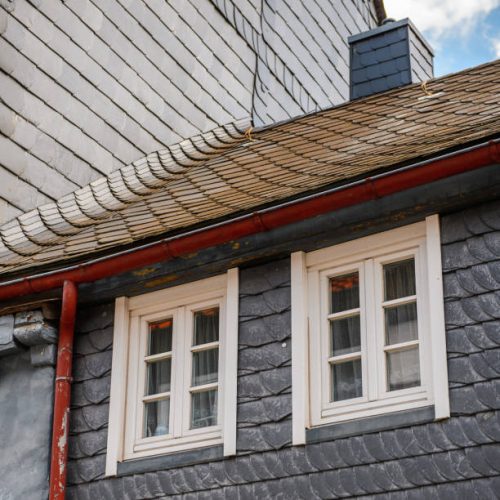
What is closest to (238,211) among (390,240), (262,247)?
(262,247)

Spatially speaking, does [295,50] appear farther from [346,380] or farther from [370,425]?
[370,425]

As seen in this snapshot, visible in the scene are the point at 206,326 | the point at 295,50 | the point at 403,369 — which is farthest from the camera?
the point at 295,50

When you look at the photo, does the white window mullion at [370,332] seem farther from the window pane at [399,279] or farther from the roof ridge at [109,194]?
the roof ridge at [109,194]

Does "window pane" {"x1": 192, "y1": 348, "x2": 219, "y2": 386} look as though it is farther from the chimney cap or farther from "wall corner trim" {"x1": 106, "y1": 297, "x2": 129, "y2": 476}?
the chimney cap

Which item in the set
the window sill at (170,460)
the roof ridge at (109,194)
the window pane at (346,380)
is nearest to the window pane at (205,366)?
the window sill at (170,460)

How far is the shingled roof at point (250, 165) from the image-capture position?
998 cm

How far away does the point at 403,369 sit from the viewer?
8.75 metres

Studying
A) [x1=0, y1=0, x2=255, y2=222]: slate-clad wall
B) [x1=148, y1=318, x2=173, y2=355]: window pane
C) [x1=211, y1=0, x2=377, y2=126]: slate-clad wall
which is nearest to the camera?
[x1=148, y1=318, x2=173, y2=355]: window pane

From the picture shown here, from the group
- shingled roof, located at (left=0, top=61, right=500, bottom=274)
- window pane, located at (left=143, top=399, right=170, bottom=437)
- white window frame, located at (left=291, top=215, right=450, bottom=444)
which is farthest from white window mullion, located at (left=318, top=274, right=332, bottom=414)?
window pane, located at (left=143, top=399, right=170, bottom=437)

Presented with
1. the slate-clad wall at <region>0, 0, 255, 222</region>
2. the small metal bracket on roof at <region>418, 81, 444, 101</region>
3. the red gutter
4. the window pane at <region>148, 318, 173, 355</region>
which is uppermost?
the slate-clad wall at <region>0, 0, 255, 222</region>

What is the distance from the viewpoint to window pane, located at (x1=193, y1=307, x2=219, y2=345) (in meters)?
9.84

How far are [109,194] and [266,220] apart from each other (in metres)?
3.55

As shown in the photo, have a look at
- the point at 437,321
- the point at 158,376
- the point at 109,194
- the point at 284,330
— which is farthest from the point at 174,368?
the point at 109,194

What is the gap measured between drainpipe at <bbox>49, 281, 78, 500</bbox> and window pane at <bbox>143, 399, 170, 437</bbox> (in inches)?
25.3
